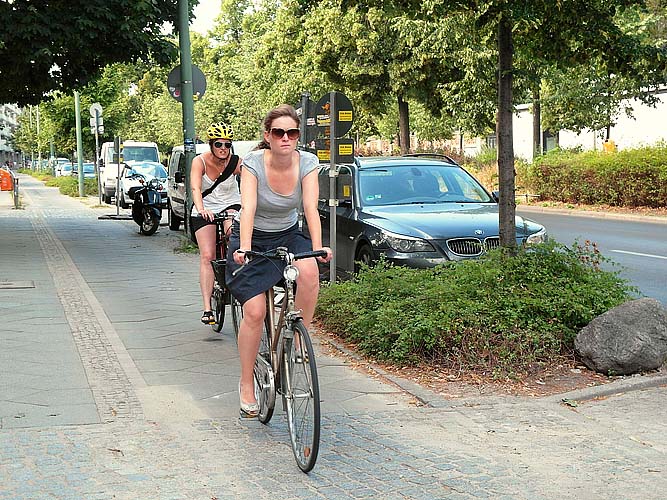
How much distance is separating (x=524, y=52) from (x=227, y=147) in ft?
9.69

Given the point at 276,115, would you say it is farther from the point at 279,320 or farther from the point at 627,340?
the point at 627,340

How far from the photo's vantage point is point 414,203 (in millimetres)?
11836

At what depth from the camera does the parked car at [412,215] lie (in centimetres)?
1048

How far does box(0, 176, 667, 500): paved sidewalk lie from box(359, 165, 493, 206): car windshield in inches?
146

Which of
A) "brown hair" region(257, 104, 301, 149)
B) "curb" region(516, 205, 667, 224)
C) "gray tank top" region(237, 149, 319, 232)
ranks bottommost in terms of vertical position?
"curb" region(516, 205, 667, 224)

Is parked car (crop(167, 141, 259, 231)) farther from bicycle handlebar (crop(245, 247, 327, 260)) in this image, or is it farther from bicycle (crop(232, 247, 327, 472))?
bicycle handlebar (crop(245, 247, 327, 260))

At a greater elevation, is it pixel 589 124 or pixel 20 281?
pixel 589 124

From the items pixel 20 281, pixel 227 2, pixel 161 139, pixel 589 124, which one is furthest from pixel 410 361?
pixel 227 2

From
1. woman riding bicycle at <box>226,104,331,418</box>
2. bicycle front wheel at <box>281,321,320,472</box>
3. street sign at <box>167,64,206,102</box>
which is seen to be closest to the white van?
street sign at <box>167,64,206,102</box>

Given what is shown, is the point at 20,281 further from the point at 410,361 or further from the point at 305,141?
the point at 305,141

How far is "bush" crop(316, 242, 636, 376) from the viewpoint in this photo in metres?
7.14

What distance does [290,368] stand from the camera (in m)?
5.21

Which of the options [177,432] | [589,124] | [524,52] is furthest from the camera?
[589,124]

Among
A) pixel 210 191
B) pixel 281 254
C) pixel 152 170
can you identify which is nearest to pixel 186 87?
pixel 210 191
